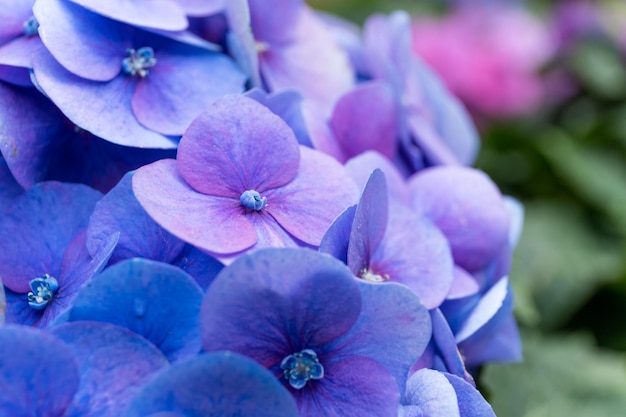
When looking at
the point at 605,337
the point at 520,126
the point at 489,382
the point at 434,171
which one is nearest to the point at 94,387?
the point at 434,171

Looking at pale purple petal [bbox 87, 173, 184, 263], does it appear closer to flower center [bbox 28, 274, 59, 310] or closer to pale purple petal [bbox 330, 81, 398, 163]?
flower center [bbox 28, 274, 59, 310]

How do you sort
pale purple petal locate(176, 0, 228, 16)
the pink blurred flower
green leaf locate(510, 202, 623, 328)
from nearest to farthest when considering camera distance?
pale purple petal locate(176, 0, 228, 16) < green leaf locate(510, 202, 623, 328) < the pink blurred flower

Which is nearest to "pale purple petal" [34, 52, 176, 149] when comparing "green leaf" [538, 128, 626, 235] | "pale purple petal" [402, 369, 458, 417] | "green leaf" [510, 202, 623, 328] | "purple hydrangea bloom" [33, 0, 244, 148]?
"purple hydrangea bloom" [33, 0, 244, 148]

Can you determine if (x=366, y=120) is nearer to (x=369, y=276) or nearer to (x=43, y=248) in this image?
(x=369, y=276)

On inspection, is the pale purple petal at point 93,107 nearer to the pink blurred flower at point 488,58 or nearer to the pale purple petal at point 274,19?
the pale purple petal at point 274,19

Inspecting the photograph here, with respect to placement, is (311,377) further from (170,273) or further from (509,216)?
(509,216)

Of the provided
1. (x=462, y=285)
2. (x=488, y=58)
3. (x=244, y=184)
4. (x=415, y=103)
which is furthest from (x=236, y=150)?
(x=488, y=58)
